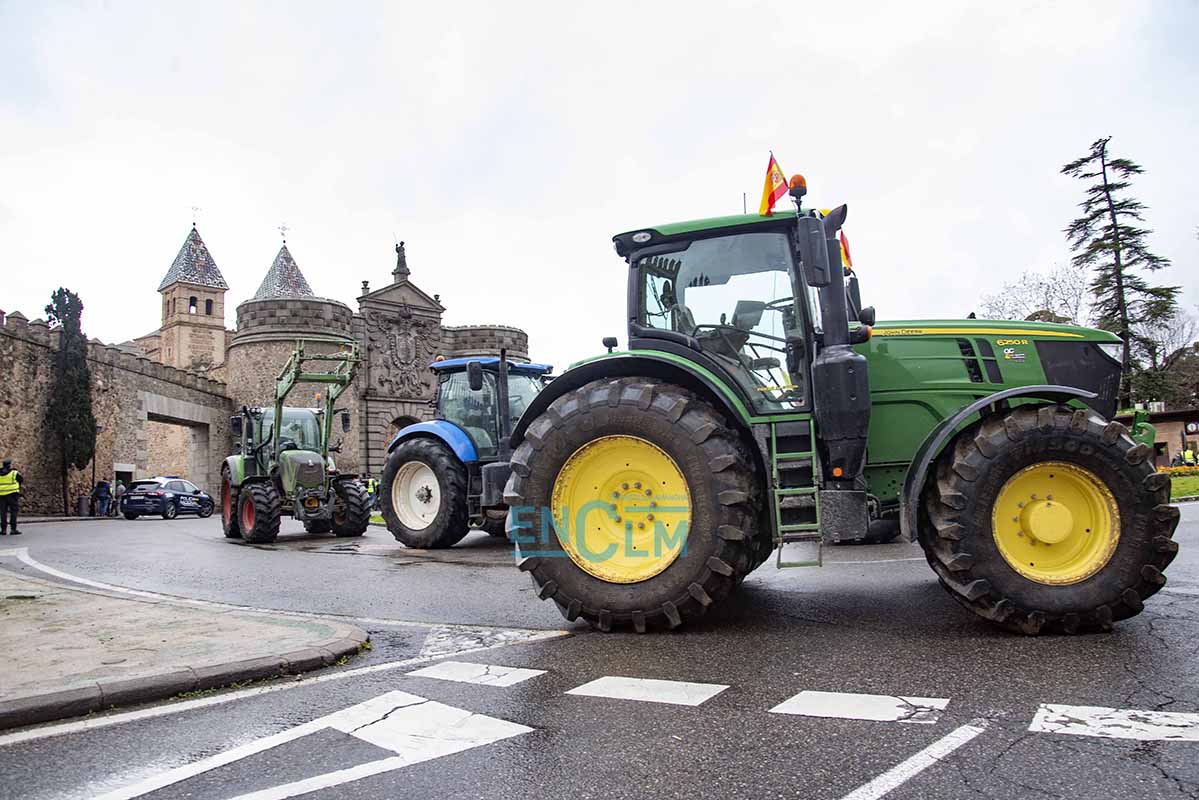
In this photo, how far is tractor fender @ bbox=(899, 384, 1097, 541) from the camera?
454 cm

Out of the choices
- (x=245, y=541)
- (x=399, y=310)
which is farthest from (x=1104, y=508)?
(x=399, y=310)

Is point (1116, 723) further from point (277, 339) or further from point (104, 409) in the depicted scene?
point (277, 339)

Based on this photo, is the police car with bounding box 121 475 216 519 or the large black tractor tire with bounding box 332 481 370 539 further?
the police car with bounding box 121 475 216 519

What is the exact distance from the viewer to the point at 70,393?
26547 millimetres

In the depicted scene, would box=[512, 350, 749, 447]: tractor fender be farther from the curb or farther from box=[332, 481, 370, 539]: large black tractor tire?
box=[332, 481, 370, 539]: large black tractor tire

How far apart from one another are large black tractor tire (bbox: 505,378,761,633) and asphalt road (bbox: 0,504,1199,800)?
8.9 inches

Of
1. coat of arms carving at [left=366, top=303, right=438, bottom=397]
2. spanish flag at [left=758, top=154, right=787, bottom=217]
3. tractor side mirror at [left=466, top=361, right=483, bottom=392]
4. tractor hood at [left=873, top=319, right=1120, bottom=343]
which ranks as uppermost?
coat of arms carving at [left=366, top=303, right=438, bottom=397]

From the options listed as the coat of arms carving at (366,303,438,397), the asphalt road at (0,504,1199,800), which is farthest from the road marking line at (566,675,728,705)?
the coat of arms carving at (366,303,438,397)

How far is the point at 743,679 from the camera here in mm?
3799

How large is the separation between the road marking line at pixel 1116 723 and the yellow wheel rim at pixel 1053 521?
1.37m

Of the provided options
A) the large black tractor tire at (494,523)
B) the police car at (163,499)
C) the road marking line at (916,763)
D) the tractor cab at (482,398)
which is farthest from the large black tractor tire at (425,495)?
the police car at (163,499)

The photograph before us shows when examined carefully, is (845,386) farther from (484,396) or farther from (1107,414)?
(484,396)

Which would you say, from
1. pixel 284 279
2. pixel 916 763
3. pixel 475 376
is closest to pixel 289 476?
pixel 475 376

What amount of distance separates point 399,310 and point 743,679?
39562mm
